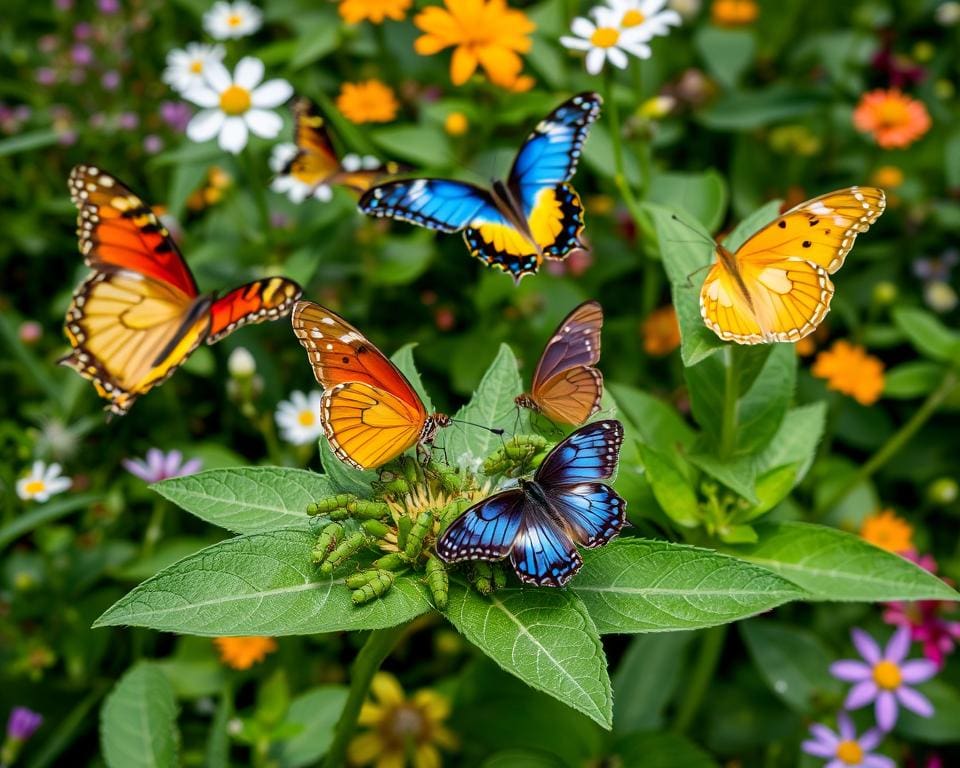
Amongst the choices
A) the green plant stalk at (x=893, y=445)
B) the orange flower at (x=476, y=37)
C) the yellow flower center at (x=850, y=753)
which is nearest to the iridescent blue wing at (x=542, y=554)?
the yellow flower center at (x=850, y=753)

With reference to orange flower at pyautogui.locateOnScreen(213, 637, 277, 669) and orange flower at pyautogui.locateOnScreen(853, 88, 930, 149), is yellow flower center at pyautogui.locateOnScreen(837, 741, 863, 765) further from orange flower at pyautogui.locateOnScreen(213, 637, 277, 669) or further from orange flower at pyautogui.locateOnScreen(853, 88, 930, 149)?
orange flower at pyautogui.locateOnScreen(853, 88, 930, 149)

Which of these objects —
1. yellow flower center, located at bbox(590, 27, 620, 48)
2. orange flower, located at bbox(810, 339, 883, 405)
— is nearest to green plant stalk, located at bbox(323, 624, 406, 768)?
yellow flower center, located at bbox(590, 27, 620, 48)

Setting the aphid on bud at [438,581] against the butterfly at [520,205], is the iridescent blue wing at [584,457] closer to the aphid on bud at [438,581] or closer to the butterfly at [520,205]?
the aphid on bud at [438,581]

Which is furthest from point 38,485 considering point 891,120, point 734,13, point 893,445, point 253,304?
point 734,13

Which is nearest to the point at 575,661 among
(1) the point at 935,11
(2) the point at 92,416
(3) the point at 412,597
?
(3) the point at 412,597

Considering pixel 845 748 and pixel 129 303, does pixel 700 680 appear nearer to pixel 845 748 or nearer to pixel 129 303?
pixel 845 748

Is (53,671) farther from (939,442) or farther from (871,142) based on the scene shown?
(871,142)
